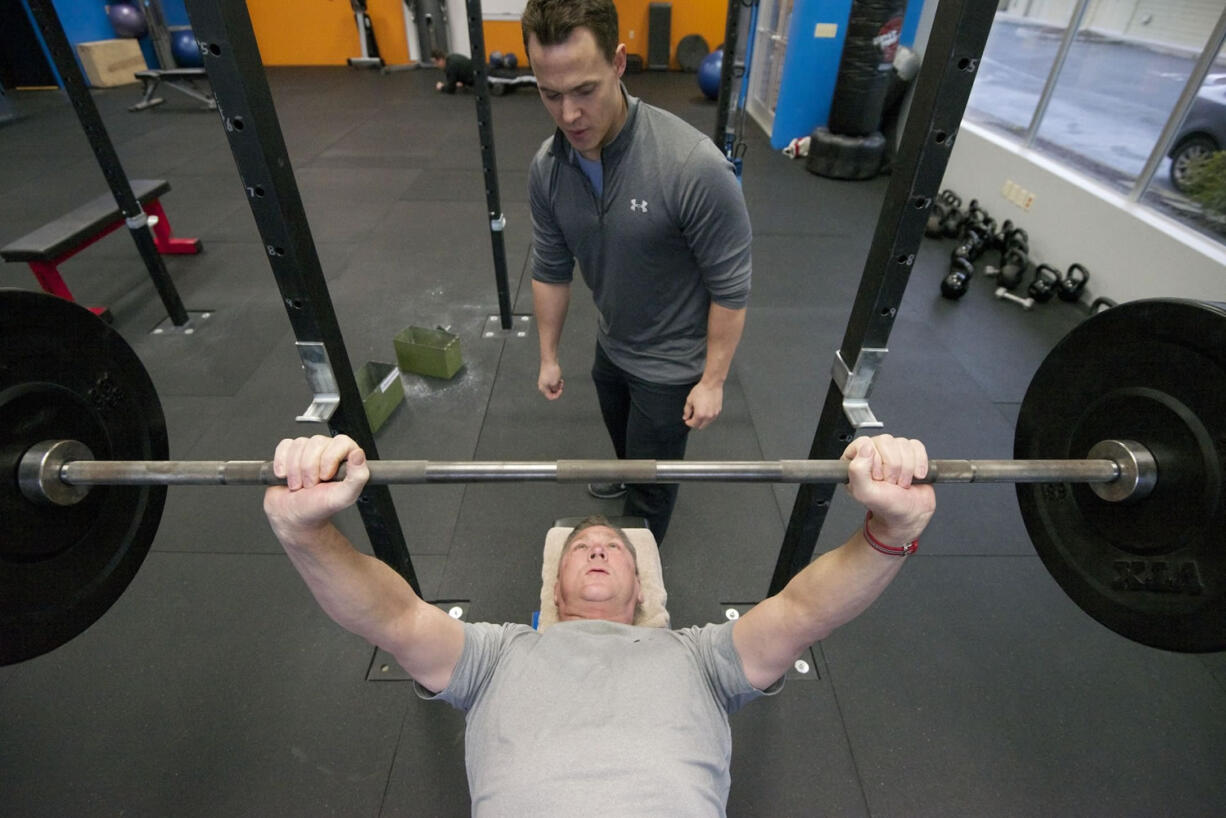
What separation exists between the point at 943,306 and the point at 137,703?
433cm

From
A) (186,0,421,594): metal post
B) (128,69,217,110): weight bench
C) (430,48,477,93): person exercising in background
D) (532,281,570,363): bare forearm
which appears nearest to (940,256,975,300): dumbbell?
(532,281,570,363): bare forearm

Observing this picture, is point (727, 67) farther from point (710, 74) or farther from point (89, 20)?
point (89, 20)

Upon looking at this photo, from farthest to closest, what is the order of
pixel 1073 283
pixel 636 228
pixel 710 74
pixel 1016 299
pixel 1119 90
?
1. pixel 710 74
2. pixel 1119 90
3. pixel 1016 299
4. pixel 1073 283
5. pixel 636 228

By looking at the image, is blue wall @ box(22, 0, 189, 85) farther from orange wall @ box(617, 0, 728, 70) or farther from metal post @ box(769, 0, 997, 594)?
metal post @ box(769, 0, 997, 594)

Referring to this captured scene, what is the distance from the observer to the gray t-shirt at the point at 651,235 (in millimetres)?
1334

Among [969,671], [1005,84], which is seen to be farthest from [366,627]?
[1005,84]

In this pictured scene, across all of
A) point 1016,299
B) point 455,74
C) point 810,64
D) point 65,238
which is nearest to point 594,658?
point 65,238

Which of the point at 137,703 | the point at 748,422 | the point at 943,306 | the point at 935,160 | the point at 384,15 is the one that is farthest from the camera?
the point at 384,15

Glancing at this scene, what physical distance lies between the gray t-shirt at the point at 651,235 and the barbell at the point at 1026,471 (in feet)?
2.06

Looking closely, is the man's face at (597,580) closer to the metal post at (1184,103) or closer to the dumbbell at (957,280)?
the dumbbell at (957,280)

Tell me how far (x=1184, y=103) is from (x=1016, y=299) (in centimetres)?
120

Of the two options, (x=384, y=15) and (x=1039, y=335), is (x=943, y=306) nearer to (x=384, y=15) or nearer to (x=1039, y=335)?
(x=1039, y=335)

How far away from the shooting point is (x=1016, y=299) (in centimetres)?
376

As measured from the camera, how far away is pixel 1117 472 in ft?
3.33
